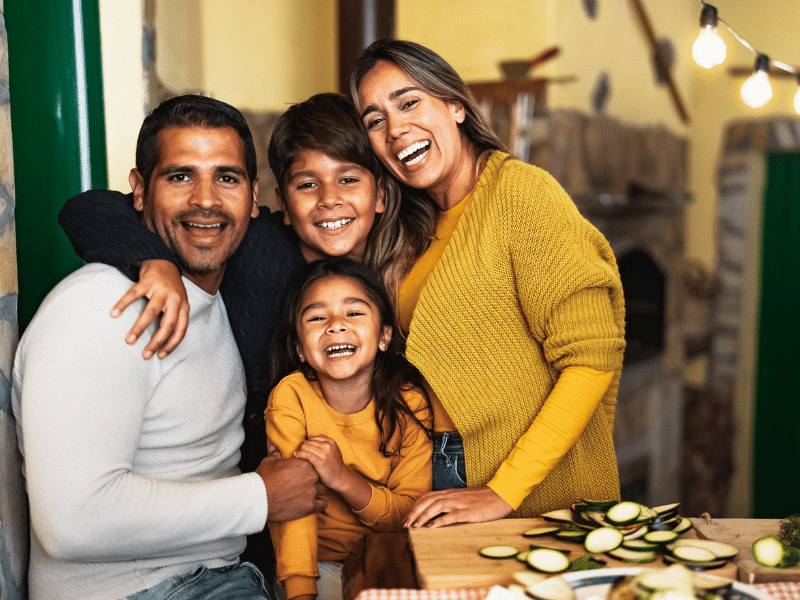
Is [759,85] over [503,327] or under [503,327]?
over

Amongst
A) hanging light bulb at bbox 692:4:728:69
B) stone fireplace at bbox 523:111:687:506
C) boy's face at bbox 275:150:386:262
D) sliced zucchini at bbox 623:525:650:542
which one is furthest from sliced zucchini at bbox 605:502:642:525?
stone fireplace at bbox 523:111:687:506

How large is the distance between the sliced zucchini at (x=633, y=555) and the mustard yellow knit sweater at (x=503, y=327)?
1.56 feet

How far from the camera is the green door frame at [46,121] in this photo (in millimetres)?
1687

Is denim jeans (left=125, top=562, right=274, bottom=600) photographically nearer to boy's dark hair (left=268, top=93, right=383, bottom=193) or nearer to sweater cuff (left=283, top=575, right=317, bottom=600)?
sweater cuff (left=283, top=575, right=317, bottom=600)

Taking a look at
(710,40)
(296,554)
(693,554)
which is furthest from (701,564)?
(710,40)

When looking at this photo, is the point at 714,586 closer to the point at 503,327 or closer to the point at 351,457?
the point at 503,327

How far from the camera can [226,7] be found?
3.65 m

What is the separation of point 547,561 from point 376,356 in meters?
0.85

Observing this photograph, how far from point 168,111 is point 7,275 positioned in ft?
1.61

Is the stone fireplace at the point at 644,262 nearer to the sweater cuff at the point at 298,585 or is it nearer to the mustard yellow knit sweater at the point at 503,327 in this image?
the mustard yellow knit sweater at the point at 503,327

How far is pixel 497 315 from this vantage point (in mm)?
1581

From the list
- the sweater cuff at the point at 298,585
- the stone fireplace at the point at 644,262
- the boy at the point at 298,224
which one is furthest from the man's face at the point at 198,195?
the stone fireplace at the point at 644,262

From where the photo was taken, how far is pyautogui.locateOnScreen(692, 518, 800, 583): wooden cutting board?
1037 mm

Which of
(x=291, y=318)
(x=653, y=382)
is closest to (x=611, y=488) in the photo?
(x=291, y=318)
